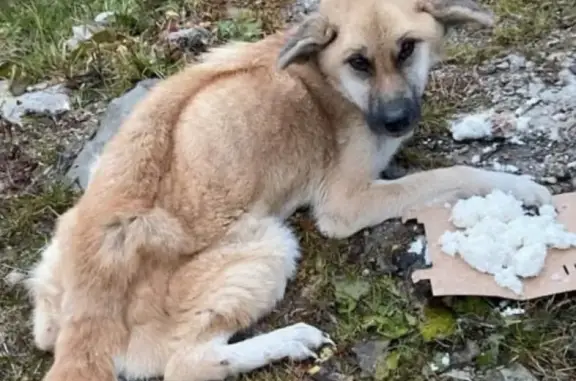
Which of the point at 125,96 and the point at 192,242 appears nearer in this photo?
the point at 192,242

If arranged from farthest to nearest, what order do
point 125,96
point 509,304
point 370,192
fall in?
point 125,96 → point 370,192 → point 509,304

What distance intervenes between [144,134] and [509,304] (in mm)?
1696

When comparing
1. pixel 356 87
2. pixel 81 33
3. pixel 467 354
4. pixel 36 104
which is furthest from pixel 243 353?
pixel 81 33

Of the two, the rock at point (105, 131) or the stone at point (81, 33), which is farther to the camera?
the stone at point (81, 33)

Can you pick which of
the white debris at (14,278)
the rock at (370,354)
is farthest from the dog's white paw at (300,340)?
the white debris at (14,278)

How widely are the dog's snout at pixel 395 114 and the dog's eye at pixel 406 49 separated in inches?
7.1

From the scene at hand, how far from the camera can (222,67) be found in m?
4.86

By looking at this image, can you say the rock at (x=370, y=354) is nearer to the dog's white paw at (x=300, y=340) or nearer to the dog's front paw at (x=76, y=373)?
the dog's white paw at (x=300, y=340)

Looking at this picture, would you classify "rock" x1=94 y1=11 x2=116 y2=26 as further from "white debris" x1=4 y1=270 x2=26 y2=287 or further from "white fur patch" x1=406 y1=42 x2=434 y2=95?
"white fur patch" x1=406 y1=42 x2=434 y2=95

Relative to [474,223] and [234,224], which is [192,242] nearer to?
[234,224]

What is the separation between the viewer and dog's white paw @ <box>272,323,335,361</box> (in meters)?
4.20

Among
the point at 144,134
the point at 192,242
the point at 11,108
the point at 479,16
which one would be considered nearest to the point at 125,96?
the point at 11,108

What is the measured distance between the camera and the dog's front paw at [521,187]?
450 centimetres

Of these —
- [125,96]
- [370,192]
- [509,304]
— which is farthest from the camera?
[125,96]
